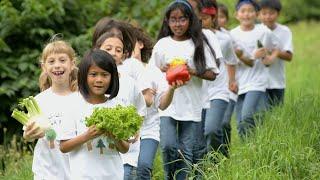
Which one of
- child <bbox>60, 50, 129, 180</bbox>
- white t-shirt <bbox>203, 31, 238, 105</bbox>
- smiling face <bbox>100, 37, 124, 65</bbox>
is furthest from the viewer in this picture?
white t-shirt <bbox>203, 31, 238, 105</bbox>

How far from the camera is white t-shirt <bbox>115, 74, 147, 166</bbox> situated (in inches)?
273

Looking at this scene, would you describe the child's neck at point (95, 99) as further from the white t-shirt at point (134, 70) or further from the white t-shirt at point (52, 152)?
the white t-shirt at point (134, 70)

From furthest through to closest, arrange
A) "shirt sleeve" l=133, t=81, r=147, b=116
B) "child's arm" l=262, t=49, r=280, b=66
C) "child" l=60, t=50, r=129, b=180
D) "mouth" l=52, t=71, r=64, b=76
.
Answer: "child's arm" l=262, t=49, r=280, b=66 → "shirt sleeve" l=133, t=81, r=147, b=116 → "mouth" l=52, t=71, r=64, b=76 → "child" l=60, t=50, r=129, b=180

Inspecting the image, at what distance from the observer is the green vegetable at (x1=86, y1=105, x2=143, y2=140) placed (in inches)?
234

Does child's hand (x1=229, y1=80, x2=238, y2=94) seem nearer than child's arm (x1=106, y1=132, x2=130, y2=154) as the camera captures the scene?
No

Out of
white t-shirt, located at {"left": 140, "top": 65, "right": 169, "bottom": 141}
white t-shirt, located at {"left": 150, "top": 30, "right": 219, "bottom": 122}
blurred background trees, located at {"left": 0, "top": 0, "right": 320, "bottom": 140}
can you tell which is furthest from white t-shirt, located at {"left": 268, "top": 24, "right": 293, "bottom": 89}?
white t-shirt, located at {"left": 140, "top": 65, "right": 169, "bottom": 141}

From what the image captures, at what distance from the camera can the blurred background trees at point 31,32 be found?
10.6 m

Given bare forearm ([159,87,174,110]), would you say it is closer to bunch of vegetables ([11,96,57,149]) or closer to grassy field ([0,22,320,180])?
grassy field ([0,22,320,180])

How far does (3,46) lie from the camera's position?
10359 millimetres

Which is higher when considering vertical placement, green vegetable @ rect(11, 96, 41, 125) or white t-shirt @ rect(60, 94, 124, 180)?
green vegetable @ rect(11, 96, 41, 125)

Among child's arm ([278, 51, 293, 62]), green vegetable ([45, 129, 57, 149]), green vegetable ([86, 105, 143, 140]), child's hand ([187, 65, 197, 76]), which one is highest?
child's arm ([278, 51, 293, 62])

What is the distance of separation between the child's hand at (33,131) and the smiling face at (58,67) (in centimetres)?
58

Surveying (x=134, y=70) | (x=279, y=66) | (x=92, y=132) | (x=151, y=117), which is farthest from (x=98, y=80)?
(x=279, y=66)

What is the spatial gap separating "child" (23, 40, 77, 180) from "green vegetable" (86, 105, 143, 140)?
480 mm
